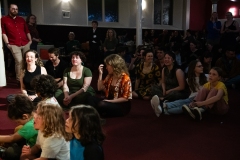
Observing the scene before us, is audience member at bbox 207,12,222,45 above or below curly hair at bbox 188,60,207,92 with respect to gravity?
above

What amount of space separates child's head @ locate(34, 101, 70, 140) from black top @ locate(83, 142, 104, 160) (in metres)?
0.33

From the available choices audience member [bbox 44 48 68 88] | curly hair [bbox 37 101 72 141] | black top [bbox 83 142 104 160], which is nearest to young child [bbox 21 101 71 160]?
curly hair [bbox 37 101 72 141]

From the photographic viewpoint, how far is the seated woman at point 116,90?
11.9 feet

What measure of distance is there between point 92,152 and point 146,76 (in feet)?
10.3

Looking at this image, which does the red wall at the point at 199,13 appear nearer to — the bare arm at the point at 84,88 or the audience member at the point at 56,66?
the audience member at the point at 56,66

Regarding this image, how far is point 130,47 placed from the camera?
8570 millimetres

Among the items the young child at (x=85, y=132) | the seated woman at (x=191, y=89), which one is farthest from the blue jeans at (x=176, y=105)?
the young child at (x=85, y=132)

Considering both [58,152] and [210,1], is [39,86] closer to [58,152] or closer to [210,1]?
[58,152]

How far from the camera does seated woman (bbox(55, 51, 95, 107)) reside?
396 cm

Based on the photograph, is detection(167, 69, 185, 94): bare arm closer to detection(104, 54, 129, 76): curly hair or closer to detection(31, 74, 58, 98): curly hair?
detection(104, 54, 129, 76): curly hair

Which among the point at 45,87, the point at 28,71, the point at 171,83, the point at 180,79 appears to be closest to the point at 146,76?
the point at 171,83

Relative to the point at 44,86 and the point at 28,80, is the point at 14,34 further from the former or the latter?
the point at 44,86

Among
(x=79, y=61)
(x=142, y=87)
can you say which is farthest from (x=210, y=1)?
(x=79, y=61)

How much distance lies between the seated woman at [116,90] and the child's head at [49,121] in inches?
64.8
